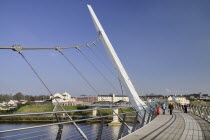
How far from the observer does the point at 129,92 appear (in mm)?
11500

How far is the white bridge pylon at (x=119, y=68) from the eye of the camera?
11341 millimetres

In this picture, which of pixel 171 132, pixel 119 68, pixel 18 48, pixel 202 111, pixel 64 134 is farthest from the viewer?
pixel 202 111

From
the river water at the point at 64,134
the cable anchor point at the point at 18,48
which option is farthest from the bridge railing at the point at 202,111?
the cable anchor point at the point at 18,48

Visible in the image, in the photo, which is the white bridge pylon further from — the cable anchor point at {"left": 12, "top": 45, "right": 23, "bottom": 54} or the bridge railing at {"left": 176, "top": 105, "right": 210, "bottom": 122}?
the cable anchor point at {"left": 12, "top": 45, "right": 23, "bottom": 54}

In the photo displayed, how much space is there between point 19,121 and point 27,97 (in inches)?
3100

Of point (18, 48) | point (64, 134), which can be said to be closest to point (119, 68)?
point (64, 134)

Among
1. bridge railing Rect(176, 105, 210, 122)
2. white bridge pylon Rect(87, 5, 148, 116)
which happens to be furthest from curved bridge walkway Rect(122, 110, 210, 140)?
bridge railing Rect(176, 105, 210, 122)

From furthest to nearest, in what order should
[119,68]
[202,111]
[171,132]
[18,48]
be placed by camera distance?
[202,111] < [119,68] < [171,132] < [18,48]

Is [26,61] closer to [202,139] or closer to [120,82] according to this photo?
[202,139]

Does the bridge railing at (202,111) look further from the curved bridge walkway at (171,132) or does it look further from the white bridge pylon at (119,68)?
the white bridge pylon at (119,68)

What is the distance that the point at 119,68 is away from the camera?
11.8m

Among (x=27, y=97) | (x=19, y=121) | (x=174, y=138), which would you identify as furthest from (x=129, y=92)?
(x=27, y=97)

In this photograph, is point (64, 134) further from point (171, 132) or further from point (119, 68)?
point (119, 68)

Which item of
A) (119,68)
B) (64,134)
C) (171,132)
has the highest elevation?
(119,68)
